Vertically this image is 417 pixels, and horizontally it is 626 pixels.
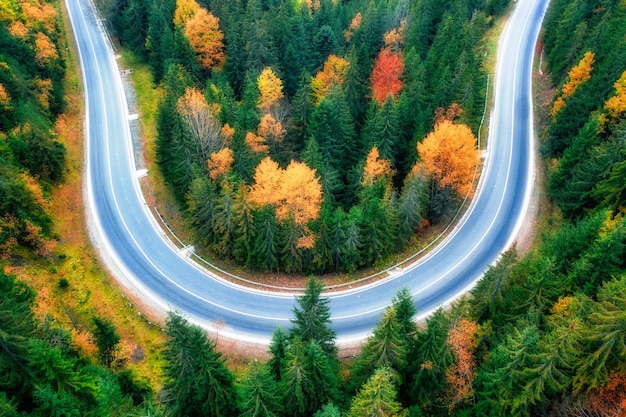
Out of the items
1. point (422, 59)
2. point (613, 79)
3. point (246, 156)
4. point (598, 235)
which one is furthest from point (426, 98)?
point (598, 235)

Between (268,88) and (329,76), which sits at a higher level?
(329,76)

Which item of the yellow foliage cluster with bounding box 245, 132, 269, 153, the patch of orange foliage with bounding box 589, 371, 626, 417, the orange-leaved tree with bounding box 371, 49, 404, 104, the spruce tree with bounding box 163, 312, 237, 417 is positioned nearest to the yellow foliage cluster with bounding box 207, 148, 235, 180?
the yellow foliage cluster with bounding box 245, 132, 269, 153

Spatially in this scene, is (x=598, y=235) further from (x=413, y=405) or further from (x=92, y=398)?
(x=92, y=398)

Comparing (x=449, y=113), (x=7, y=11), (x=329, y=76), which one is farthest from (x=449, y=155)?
(x=7, y=11)

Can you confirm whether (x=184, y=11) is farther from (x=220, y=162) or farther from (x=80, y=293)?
(x=80, y=293)

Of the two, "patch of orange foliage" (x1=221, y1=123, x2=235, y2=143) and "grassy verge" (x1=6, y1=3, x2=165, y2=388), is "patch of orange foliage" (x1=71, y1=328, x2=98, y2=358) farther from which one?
"patch of orange foliage" (x1=221, y1=123, x2=235, y2=143)

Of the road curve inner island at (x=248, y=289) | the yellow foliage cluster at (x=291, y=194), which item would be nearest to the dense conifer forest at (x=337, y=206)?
the yellow foliage cluster at (x=291, y=194)
